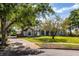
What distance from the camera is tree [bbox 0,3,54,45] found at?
16.3 m

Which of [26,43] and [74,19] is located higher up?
[74,19]

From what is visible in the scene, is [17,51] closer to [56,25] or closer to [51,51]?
[51,51]

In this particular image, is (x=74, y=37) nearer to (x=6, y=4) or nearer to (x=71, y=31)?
(x=71, y=31)

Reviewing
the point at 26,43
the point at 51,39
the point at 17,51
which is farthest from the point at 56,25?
the point at 17,51

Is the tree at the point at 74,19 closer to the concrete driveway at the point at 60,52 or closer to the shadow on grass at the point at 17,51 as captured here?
the concrete driveway at the point at 60,52

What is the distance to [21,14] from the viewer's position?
644 inches

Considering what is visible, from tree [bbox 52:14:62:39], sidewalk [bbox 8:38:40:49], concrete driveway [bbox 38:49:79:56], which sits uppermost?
tree [bbox 52:14:62:39]

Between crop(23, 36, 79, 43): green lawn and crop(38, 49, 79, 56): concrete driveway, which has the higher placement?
crop(23, 36, 79, 43): green lawn

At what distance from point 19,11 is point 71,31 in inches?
33.7

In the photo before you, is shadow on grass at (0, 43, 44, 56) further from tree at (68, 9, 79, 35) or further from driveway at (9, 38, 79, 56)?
tree at (68, 9, 79, 35)

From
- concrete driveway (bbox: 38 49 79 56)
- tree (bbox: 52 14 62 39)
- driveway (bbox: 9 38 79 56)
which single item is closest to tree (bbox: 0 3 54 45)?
tree (bbox: 52 14 62 39)

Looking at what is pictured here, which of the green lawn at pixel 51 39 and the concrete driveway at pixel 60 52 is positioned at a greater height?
the green lawn at pixel 51 39

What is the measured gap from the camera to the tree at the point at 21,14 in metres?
16.3

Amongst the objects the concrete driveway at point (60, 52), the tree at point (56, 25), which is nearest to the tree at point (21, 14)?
the tree at point (56, 25)
